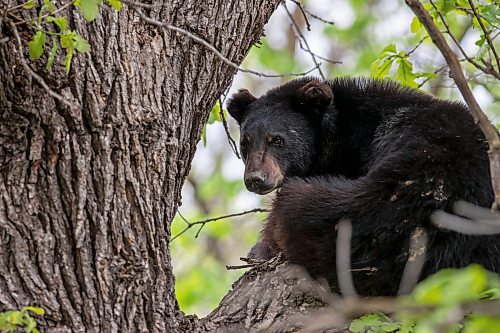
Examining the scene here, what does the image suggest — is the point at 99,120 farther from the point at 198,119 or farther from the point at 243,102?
the point at 243,102

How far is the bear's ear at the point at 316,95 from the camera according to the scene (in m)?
5.74

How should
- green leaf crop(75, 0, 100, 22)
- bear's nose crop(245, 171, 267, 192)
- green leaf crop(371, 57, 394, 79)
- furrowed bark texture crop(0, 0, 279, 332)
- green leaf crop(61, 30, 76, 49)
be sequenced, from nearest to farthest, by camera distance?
1. green leaf crop(75, 0, 100, 22)
2. green leaf crop(61, 30, 76, 49)
3. furrowed bark texture crop(0, 0, 279, 332)
4. green leaf crop(371, 57, 394, 79)
5. bear's nose crop(245, 171, 267, 192)

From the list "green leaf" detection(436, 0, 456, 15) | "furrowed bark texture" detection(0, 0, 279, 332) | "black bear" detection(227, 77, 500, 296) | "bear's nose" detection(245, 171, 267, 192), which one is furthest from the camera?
"bear's nose" detection(245, 171, 267, 192)

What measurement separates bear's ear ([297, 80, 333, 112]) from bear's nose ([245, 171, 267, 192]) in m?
0.80

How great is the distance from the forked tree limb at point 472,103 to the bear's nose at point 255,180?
9.07 feet

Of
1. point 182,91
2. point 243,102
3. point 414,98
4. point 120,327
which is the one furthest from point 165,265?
point 243,102

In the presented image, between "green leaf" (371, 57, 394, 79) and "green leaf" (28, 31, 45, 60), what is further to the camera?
"green leaf" (371, 57, 394, 79)

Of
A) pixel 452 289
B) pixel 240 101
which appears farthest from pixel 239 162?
pixel 452 289

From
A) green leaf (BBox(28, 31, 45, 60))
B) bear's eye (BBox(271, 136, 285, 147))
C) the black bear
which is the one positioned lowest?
the black bear

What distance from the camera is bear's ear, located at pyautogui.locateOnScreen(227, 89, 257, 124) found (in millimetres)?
6301

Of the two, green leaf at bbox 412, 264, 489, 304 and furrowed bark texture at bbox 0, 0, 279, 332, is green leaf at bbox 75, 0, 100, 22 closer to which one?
furrowed bark texture at bbox 0, 0, 279, 332

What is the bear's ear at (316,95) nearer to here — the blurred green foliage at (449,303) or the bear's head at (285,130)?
the bear's head at (285,130)

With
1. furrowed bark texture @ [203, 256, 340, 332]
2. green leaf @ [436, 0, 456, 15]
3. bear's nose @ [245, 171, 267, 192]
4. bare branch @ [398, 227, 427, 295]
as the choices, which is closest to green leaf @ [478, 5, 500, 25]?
green leaf @ [436, 0, 456, 15]

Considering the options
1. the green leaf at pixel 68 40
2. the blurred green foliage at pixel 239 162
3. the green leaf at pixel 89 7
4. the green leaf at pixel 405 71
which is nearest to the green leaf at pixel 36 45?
the green leaf at pixel 68 40
